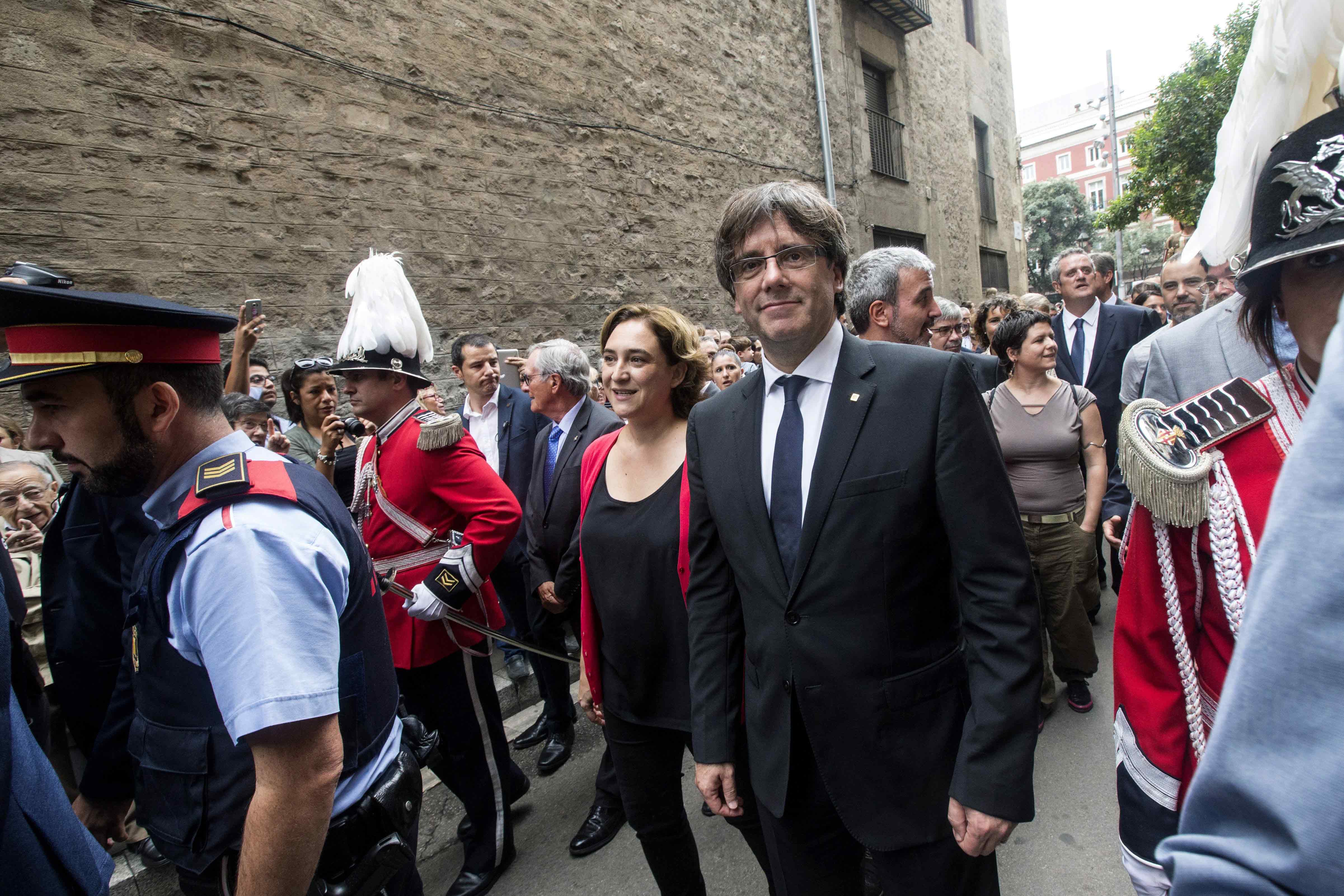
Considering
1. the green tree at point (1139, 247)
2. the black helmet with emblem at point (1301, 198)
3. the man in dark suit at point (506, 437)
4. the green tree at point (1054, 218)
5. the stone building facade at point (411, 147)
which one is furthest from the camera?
the green tree at point (1139, 247)

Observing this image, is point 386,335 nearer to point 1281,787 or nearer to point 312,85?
point 1281,787

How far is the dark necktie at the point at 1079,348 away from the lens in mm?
5320

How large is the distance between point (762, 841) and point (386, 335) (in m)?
2.28

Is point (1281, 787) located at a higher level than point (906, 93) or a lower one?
lower

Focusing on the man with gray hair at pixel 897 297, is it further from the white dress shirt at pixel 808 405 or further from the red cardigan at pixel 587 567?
the white dress shirt at pixel 808 405

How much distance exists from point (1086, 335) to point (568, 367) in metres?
3.82

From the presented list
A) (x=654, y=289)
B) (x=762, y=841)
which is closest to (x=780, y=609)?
(x=762, y=841)

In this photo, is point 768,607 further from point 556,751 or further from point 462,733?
point 556,751

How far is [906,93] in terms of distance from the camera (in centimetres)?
1509

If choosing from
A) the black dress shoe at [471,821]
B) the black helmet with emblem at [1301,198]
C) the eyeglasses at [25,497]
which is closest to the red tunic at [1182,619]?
the black helmet with emblem at [1301,198]

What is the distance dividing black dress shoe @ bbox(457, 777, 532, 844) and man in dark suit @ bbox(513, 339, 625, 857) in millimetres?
320

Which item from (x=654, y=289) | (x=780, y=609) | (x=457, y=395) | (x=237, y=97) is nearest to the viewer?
(x=780, y=609)

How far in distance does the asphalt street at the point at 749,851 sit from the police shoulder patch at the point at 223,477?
2.27 metres

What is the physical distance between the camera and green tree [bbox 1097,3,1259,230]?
16047 millimetres
